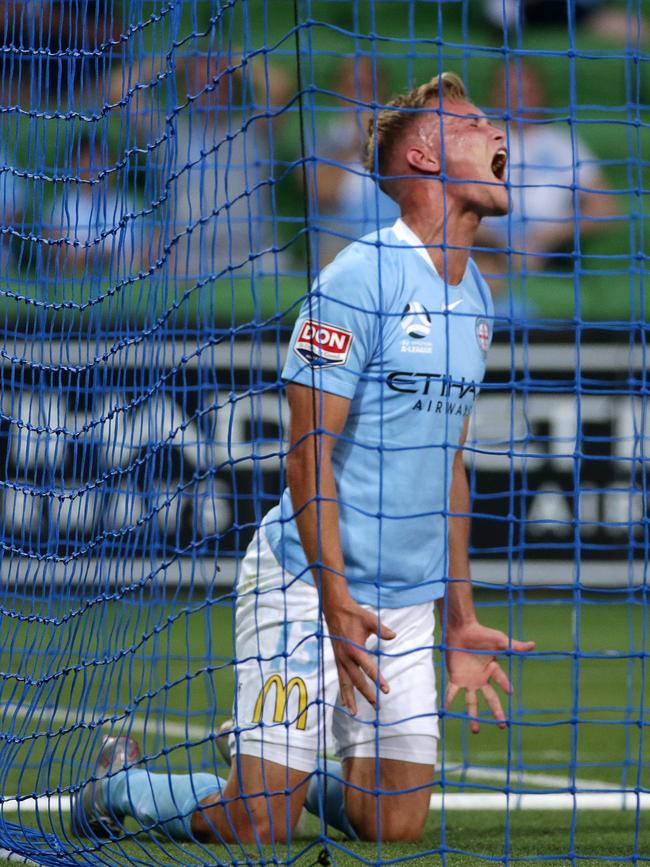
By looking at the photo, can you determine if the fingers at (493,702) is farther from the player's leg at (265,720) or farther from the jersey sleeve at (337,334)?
the jersey sleeve at (337,334)

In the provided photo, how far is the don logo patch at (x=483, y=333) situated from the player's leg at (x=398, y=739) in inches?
26.2

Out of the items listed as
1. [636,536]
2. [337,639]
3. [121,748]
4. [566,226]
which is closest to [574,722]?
[337,639]

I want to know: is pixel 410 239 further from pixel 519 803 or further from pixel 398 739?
pixel 519 803

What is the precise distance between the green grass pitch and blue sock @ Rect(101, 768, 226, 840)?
8cm

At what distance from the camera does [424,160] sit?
A: 3.61 m

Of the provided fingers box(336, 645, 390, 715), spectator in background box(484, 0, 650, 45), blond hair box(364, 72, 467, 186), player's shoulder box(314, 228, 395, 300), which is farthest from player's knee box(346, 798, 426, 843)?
spectator in background box(484, 0, 650, 45)

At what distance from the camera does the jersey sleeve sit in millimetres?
3176

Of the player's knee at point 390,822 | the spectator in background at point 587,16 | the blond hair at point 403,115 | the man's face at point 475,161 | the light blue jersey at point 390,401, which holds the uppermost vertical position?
the spectator in background at point 587,16

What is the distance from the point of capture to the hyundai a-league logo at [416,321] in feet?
11.1

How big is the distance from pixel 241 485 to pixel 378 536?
483cm

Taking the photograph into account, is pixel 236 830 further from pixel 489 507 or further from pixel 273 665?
pixel 489 507

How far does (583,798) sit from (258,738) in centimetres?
130

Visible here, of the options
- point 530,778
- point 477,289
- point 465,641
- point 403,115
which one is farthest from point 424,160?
point 530,778

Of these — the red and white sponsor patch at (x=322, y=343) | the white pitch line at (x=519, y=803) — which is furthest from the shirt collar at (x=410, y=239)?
the white pitch line at (x=519, y=803)
